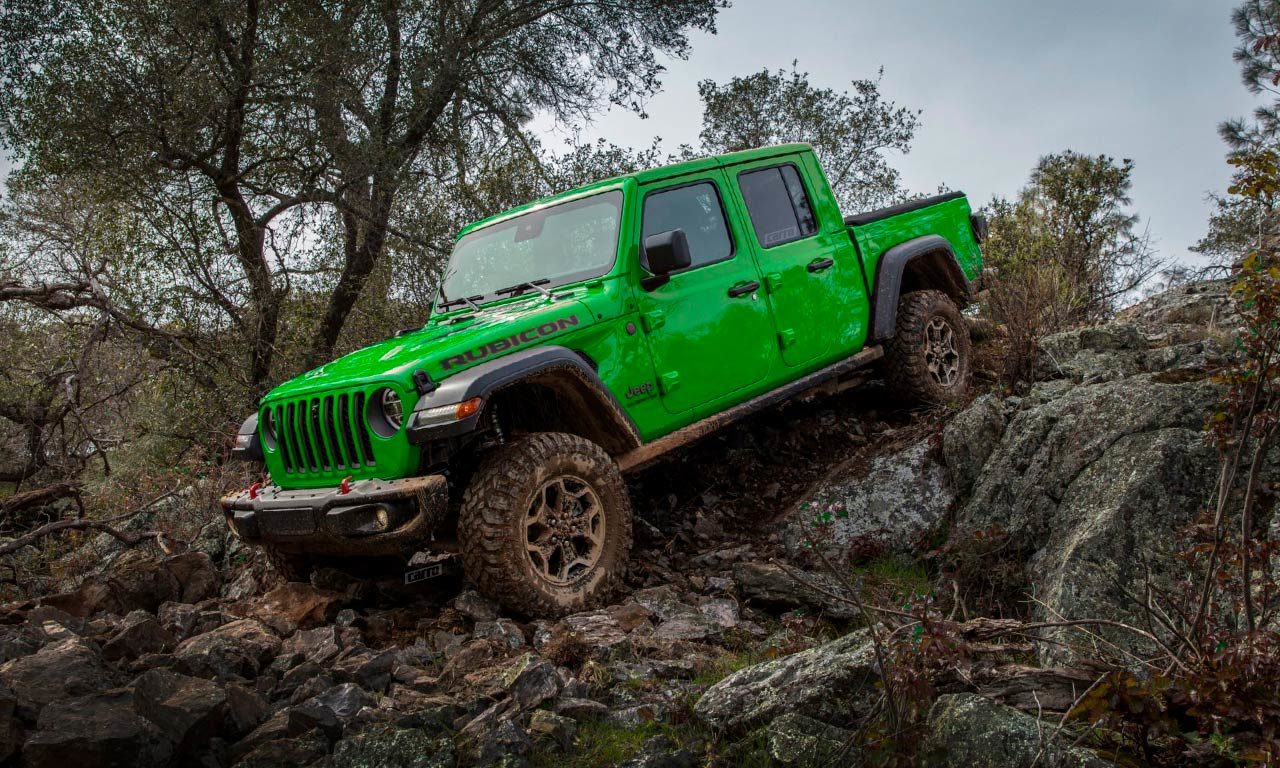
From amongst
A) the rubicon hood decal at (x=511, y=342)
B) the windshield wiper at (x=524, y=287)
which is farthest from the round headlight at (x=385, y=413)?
the windshield wiper at (x=524, y=287)

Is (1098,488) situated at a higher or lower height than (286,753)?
lower

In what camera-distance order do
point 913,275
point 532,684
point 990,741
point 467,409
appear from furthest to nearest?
1. point 913,275
2. point 467,409
3. point 532,684
4. point 990,741

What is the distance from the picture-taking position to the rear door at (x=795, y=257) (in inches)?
227

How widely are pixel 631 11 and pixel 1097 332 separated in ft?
27.1

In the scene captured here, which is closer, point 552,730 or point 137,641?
point 552,730

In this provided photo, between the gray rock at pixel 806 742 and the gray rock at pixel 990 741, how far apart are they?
0.23m

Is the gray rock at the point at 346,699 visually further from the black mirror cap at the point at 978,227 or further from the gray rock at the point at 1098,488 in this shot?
the black mirror cap at the point at 978,227

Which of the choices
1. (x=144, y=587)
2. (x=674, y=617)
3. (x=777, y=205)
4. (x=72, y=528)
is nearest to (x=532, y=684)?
(x=674, y=617)

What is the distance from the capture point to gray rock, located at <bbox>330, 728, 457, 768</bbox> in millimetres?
2869

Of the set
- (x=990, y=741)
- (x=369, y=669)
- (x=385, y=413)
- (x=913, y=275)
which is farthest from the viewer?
(x=913, y=275)

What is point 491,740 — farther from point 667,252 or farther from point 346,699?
point 667,252

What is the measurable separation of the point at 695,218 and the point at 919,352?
6.50 ft

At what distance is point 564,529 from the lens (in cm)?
454

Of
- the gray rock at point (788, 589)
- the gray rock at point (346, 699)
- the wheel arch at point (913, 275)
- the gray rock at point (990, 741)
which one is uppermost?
the wheel arch at point (913, 275)
